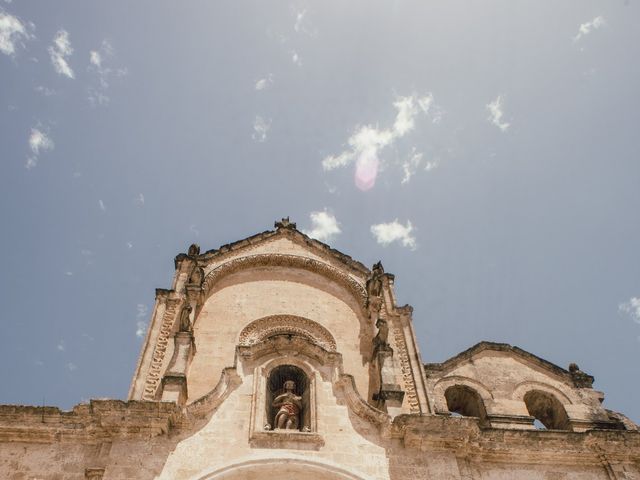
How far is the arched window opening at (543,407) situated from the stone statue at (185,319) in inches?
355

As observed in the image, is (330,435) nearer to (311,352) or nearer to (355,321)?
(311,352)

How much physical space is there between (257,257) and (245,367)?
5.18 metres

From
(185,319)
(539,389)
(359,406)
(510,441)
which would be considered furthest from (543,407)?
(185,319)

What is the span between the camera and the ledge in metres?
11.2

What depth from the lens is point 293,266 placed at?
17.6m

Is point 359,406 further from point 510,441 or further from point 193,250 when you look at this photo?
point 193,250

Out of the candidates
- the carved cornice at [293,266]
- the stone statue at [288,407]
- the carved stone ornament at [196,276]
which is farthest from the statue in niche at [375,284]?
the carved stone ornament at [196,276]

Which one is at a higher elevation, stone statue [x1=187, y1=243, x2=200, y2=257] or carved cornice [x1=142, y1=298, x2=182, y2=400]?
stone statue [x1=187, y1=243, x2=200, y2=257]

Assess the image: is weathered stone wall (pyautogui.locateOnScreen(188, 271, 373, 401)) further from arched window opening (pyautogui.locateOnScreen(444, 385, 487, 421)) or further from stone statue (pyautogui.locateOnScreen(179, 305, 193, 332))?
arched window opening (pyautogui.locateOnScreen(444, 385, 487, 421))

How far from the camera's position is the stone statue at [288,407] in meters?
12.0

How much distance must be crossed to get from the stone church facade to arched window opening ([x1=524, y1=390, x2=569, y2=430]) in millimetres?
44

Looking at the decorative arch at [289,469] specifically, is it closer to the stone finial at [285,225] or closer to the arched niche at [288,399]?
the arched niche at [288,399]

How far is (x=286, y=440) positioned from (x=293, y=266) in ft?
22.9

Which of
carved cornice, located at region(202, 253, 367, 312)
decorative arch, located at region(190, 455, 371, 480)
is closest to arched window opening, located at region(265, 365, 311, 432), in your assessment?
decorative arch, located at region(190, 455, 371, 480)
